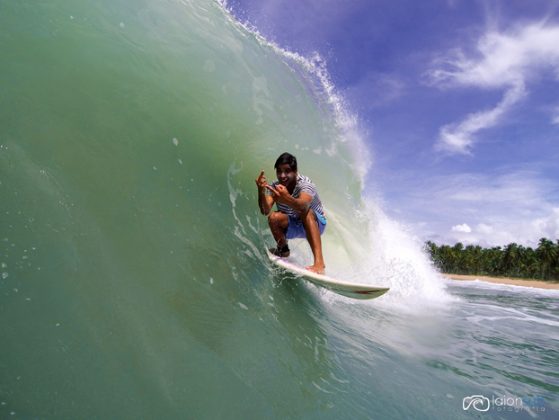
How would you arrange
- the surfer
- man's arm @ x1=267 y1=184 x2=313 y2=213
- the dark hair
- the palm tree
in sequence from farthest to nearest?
1. the palm tree
2. the dark hair
3. the surfer
4. man's arm @ x1=267 y1=184 x2=313 y2=213

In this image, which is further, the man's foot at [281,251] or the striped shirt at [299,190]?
the man's foot at [281,251]

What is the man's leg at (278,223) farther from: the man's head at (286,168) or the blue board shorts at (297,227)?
the man's head at (286,168)

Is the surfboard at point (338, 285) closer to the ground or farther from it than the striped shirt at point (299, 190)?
closer to the ground

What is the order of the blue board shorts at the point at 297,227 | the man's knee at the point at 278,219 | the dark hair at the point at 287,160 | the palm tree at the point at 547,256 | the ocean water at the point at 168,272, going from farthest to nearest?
the palm tree at the point at 547,256 < the blue board shorts at the point at 297,227 < the man's knee at the point at 278,219 < the dark hair at the point at 287,160 < the ocean water at the point at 168,272

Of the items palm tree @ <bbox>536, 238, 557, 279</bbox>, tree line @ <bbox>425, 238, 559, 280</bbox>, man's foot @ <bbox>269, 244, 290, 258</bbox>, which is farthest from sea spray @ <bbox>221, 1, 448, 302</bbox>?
palm tree @ <bbox>536, 238, 557, 279</bbox>

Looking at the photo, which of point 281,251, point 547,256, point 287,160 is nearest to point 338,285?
point 281,251

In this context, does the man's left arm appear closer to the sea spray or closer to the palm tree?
the sea spray

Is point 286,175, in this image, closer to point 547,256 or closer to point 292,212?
point 292,212

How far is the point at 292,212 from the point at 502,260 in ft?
327

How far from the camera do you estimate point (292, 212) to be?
471 cm

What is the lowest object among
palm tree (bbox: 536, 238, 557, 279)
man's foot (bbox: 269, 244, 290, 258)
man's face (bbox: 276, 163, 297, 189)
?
man's foot (bbox: 269, 244, 290, 258)

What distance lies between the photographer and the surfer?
4410mm

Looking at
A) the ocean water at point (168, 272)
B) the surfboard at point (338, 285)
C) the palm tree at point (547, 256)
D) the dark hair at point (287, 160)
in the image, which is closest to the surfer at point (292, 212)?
the dark hair at point (287, 160)

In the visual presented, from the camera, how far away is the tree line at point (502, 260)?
270 feet
